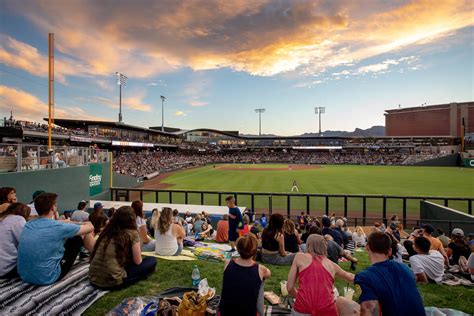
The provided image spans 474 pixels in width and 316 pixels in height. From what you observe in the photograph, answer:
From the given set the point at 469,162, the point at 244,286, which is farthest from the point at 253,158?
the point at 244,286

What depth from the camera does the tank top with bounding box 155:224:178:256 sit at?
603 centimetres

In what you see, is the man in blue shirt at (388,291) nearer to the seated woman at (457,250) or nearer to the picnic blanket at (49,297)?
the picnic blanket at (49,297)

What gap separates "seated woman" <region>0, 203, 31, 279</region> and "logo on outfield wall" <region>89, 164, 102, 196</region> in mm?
15362

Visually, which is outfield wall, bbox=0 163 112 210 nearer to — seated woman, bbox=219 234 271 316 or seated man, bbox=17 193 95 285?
seated man, bbox=17 193 95 285

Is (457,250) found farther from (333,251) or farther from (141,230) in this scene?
(141,230)

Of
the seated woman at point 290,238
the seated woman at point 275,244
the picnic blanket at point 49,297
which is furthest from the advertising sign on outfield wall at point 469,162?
the picnic blanket at point 49,297

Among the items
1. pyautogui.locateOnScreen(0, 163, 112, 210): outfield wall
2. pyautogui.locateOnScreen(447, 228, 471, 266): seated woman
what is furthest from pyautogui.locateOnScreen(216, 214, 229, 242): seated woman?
pyautogui.locateOnScreen(0, 163, 112, 210): outfield wall

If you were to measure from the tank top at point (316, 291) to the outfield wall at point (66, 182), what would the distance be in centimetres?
1274

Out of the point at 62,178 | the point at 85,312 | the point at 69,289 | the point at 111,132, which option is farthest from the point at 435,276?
the point at 111,132

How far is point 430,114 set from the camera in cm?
9194

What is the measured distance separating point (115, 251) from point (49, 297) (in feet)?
3.43

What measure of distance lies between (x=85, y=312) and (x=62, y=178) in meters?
13.2

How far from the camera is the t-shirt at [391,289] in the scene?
103 inches

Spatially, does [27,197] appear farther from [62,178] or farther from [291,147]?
[291,147]
